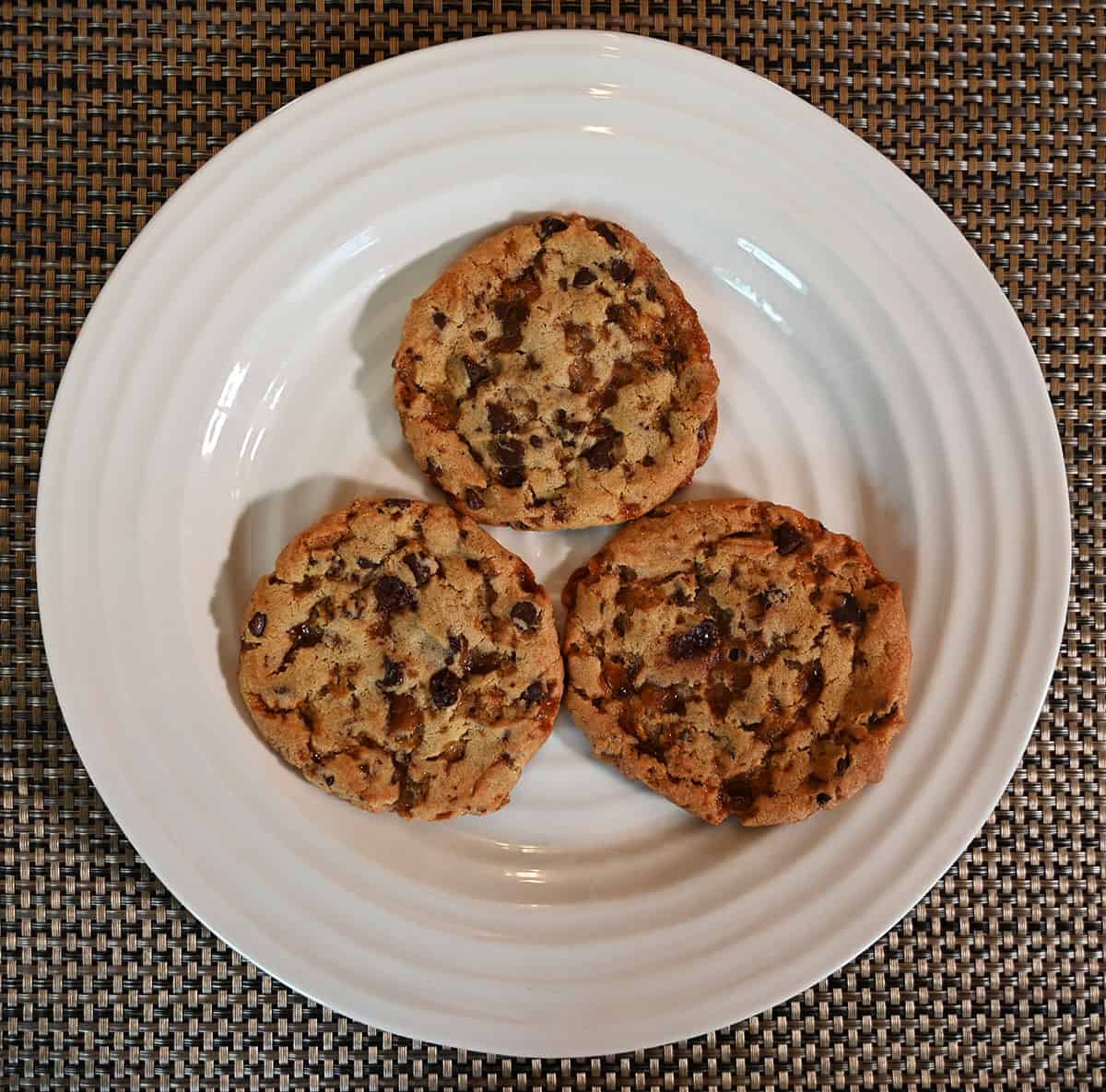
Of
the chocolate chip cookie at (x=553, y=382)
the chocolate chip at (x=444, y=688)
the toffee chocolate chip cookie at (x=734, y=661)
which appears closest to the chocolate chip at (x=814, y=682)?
the toffee chocolate chip cookie at (x=734, y=661)

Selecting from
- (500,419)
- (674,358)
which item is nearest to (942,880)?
(674,358)

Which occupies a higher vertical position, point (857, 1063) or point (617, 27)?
point (617, 27)

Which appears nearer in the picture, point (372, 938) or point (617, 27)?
point (372, 938)

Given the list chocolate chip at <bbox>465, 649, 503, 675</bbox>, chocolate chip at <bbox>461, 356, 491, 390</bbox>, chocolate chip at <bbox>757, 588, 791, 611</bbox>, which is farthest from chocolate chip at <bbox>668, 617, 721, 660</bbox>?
chocolate chip at <bbox>461, 356, 491, 390</bbox>

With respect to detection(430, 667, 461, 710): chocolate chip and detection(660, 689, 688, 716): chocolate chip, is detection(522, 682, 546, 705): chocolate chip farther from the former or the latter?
detection(660, 689, 688, 716): chocolate chip

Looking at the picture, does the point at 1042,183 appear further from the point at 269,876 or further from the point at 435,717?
the point at 269,876

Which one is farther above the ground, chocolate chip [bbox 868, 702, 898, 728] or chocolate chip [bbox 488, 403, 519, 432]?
chocolate chip [bbox 488, 403, 519, 432]

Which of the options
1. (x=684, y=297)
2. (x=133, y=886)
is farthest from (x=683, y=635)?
(x=133, y=886)
